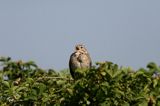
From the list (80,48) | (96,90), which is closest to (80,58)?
(80,48)

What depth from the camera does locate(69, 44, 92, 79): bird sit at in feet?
44.5

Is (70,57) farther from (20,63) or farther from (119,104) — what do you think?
(119,104)

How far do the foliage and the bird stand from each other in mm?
3898

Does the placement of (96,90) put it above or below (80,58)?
below

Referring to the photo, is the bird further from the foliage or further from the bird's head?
the foliage

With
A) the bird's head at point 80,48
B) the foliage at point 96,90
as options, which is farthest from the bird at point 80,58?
the foliage at point 96,90

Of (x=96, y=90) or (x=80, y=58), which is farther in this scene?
(x=80, y=58)

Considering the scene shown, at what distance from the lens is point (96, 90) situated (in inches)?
341

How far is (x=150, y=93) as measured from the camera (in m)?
8.48

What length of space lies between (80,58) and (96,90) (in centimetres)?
504

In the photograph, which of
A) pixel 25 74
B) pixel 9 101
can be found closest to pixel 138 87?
pixel 9 101

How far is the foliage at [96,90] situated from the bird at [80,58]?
3.90 m

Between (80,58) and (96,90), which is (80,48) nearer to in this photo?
(80,58)

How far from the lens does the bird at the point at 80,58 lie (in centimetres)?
1356
